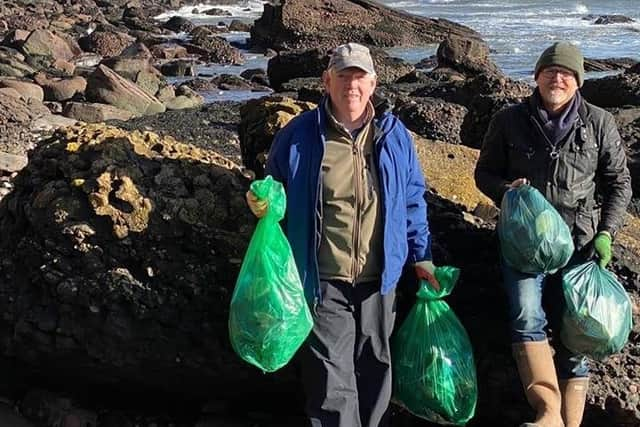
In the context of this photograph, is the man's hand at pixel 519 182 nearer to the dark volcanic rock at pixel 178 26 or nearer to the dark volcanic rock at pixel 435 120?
the dark volcanic rock at pixel 435 120

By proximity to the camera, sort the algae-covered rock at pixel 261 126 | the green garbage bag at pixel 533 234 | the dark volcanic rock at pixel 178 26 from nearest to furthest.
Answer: the green garbage bag at pixel 533 234, the algae-covered rock at pixel 261 126, the dark volcanic rock at pixel 178 26

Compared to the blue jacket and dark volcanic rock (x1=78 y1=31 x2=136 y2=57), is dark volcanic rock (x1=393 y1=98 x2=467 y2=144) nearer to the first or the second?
the blue jacket

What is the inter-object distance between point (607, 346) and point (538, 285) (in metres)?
0.41

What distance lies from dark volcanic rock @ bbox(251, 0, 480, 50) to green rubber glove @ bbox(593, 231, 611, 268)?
32796 mm

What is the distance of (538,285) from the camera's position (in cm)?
426

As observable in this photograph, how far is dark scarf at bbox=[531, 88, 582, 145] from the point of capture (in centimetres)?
425

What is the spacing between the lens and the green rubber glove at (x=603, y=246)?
4.25 m

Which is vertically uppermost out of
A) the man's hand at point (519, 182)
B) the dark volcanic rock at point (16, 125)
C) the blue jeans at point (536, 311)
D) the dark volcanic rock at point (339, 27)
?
the man's hand at point (519, 182)

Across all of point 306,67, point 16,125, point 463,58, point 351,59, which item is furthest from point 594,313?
point 463,58

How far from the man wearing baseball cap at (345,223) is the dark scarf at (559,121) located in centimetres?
66

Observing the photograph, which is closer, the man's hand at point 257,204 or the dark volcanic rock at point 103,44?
the man's hand at point 257,204

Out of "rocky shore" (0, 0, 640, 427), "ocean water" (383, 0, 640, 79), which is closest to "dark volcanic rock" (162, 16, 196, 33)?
"ocean water" (383, 0, 640, 79)

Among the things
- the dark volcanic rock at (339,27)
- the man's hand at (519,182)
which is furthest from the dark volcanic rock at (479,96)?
the dark volcanic rock at (339,27)

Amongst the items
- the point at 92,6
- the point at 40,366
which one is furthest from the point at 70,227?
the point at 92,6
